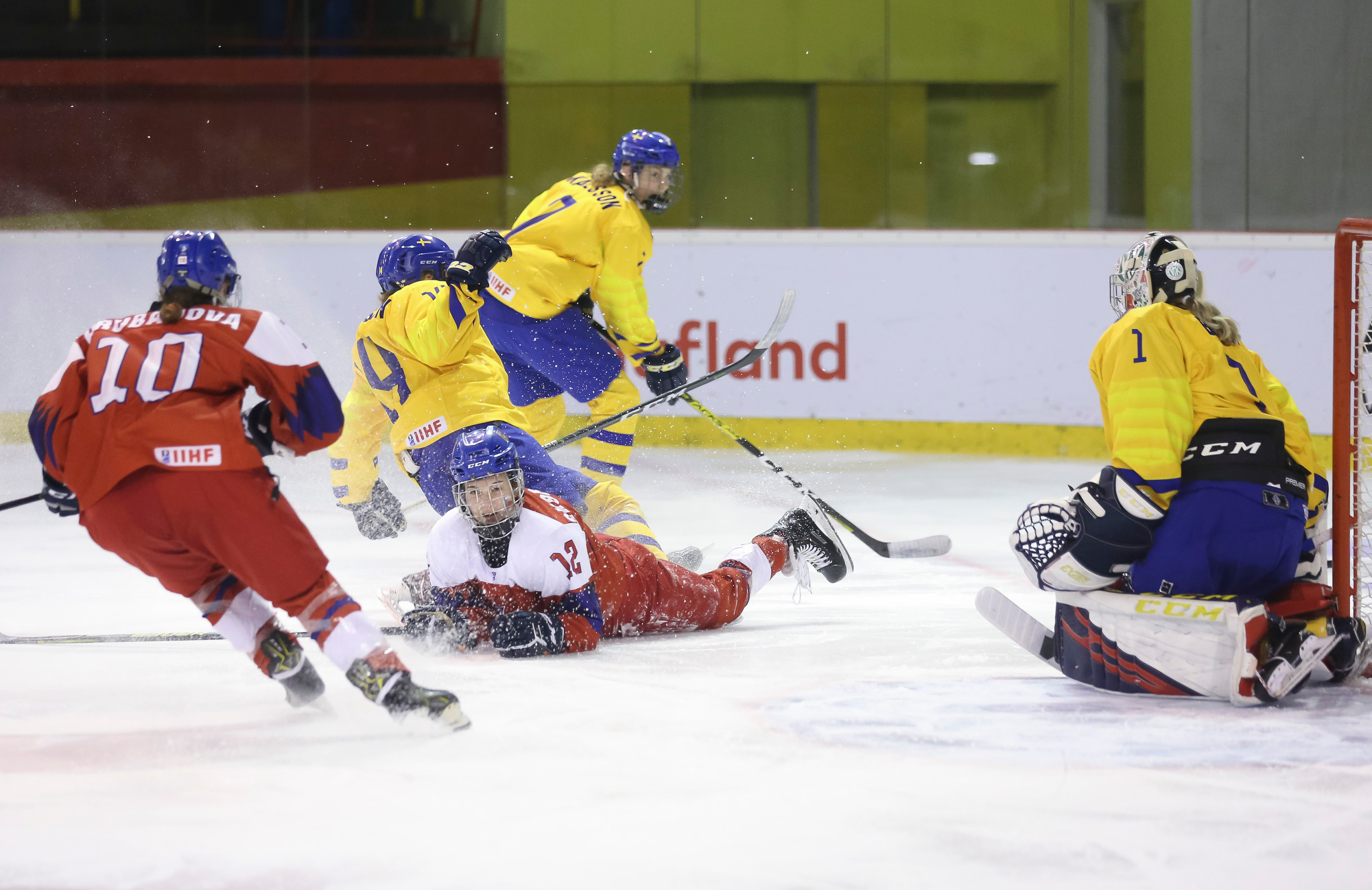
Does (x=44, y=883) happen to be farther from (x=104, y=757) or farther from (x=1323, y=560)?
(x=1323, y=560)

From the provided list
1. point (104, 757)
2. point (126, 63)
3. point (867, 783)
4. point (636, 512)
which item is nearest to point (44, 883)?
point (104, 757)

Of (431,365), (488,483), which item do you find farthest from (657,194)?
(488,483)

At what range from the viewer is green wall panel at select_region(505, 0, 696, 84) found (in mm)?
7176

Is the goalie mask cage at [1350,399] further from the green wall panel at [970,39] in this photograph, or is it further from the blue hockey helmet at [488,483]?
the green wall panel at [970,39]

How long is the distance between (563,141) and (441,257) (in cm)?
366

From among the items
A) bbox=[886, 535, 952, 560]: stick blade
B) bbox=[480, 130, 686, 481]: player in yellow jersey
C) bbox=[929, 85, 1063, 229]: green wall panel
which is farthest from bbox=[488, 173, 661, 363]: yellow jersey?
bbox=[929, 85, 1063, 229]: green wall panel

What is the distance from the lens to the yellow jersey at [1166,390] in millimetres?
2488

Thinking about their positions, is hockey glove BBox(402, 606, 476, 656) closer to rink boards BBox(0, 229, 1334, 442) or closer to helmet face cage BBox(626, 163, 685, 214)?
helmet face cage BBox(626, 163, 685, 214)

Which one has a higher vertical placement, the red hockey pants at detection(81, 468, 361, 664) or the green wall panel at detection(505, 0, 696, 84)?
the green wall panel at detection(505, 0, 696, 84)

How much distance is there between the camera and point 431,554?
2.96 metres

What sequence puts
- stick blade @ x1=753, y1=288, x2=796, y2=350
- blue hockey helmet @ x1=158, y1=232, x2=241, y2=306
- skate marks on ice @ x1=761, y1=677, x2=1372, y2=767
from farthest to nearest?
stick blade @ x1=753, y1=288, x2=796, y2=350 < blue hockey helmet @ x1=158, y1=232, x2=241, y2=306 < skate marks on ice @ x1=761, y1=677, x2=1372, y2=767

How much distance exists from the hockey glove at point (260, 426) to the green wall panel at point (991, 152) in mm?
4746

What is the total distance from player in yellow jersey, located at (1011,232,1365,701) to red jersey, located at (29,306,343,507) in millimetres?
1318

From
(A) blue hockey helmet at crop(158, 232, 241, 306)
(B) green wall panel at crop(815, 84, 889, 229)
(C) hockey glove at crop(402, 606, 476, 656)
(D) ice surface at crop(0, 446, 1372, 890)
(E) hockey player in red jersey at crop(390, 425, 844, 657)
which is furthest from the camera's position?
(B) green wall panel at crop(815, 84, 889, 229)
